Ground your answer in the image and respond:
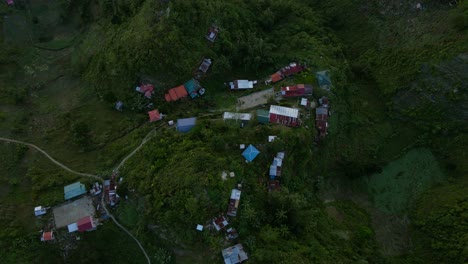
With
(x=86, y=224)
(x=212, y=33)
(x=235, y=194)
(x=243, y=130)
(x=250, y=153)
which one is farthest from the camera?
(x=212, y=33)

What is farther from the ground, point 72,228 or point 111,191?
point 111,191

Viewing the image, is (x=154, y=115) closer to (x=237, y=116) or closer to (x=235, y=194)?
(x=237, y=116)

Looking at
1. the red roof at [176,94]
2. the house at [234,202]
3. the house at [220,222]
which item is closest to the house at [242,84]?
the red roof at [176,94]

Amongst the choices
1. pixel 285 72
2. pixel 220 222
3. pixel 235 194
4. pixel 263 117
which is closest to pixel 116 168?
pixel 220 222

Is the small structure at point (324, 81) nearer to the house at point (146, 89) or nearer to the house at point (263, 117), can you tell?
the house at point (263, 117)

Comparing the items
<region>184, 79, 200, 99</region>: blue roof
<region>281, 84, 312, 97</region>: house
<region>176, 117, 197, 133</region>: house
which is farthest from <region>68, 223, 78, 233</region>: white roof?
<region>281, 84, 312, 97</region>: house

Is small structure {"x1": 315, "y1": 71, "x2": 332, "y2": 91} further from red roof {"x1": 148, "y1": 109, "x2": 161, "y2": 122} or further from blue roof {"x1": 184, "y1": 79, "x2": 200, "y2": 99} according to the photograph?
red roof {"x1": 148, "y1": 109, "x2": 161, "y2": 122}
